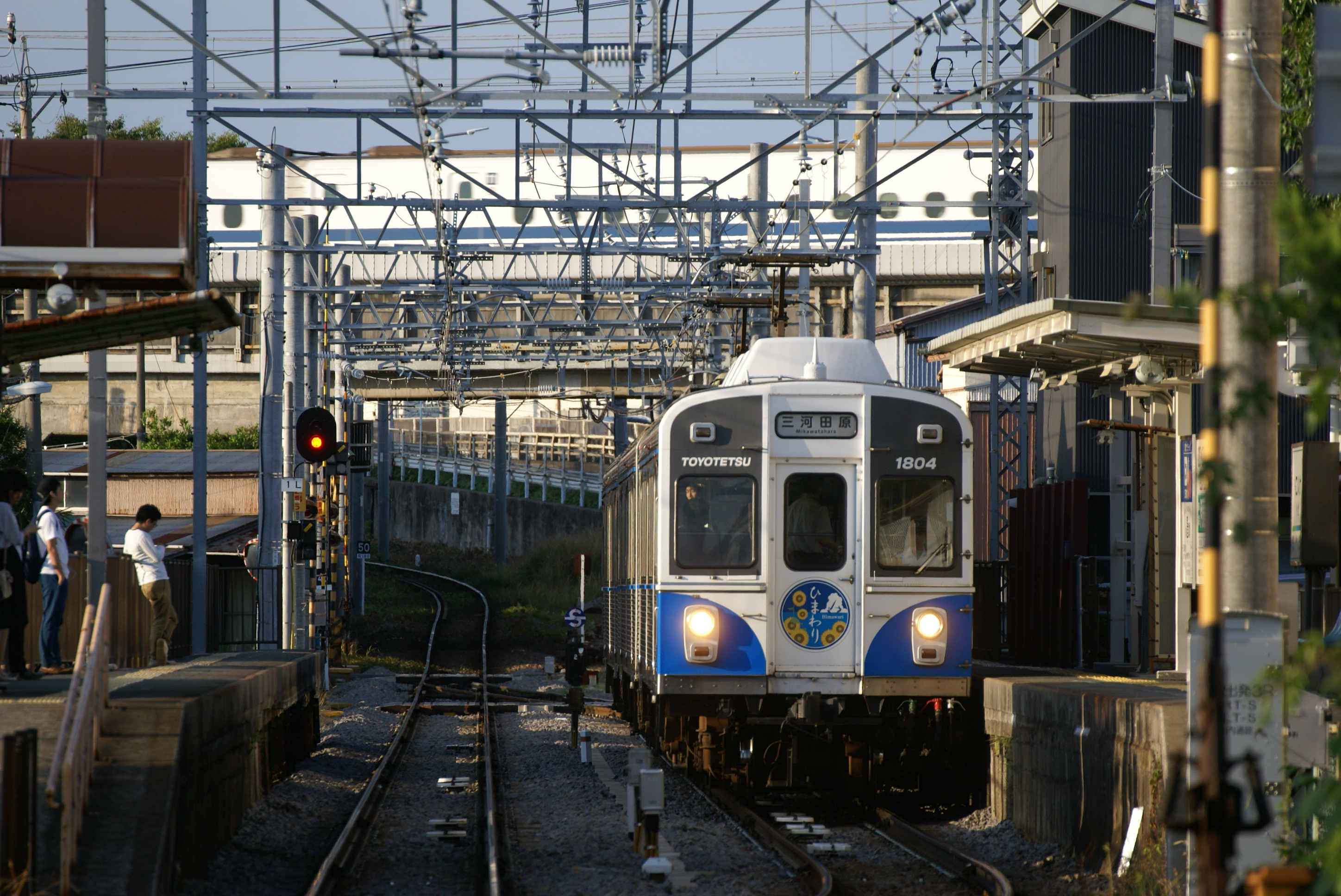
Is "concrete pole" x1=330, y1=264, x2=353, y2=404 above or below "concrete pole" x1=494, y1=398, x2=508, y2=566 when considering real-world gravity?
above

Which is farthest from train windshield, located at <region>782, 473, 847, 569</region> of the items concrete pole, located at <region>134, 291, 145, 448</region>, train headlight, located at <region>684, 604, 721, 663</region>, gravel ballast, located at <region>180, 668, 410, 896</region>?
concrete pole, located at <region>134, 291, 145, 448</region>

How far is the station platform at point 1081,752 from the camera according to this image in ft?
27.0

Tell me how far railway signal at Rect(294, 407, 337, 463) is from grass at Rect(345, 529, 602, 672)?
11256 mm

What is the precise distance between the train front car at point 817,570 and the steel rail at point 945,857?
0.93 m

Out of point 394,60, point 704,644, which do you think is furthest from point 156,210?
point 704,644

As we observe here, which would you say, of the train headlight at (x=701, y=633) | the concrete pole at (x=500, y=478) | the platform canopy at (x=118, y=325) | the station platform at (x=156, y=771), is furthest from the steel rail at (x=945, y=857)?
the concrete pole at (x=500, y=478)

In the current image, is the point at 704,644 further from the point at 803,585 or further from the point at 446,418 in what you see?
the point at 446,418

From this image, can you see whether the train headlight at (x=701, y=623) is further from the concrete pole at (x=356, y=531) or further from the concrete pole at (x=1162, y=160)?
the concrete pole at (x=356, y=531)

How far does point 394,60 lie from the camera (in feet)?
44.4

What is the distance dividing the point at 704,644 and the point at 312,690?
6.20m

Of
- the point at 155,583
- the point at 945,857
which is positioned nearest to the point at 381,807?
the point at 155,583

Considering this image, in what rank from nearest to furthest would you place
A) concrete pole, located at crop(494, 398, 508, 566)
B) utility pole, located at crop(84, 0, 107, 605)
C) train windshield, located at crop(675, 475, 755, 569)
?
train windshield, located at crop(675, 475, 755, 569)
utility pole, located at crop(84, 0, 107, 605)
concrete pole, located at crop(494, 398, 508, 566)

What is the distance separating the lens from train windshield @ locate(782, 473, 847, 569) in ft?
38.7

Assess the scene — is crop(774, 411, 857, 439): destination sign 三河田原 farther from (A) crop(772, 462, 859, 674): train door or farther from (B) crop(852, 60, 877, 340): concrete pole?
(B) crop(852, 60, 877, 340): concrete pole
